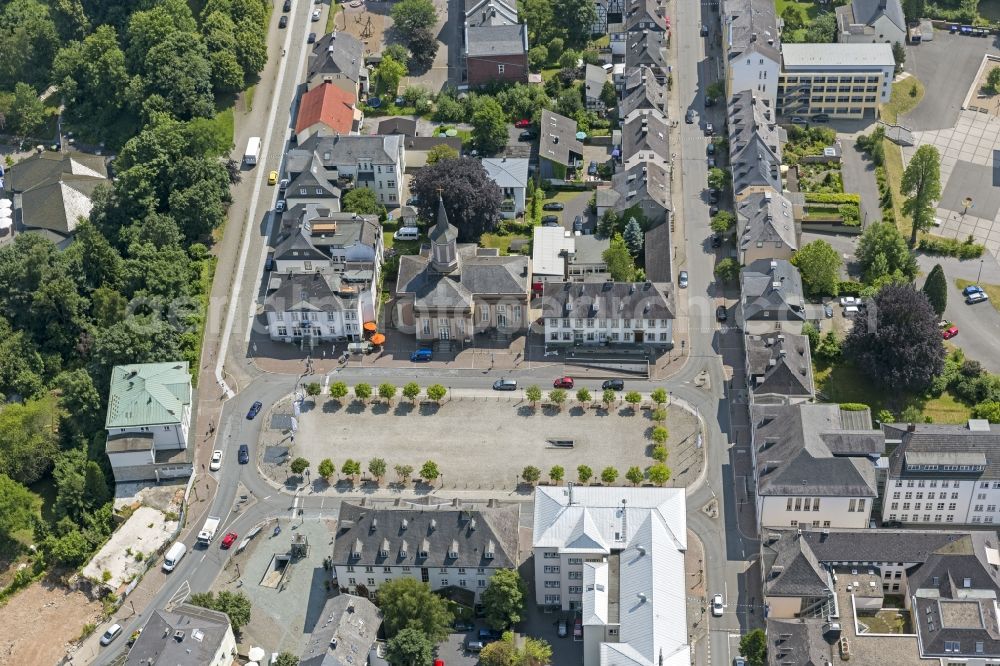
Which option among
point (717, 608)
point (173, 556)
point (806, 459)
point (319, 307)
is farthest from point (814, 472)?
point (173, 556)

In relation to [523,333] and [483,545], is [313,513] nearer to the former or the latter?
[483,545]

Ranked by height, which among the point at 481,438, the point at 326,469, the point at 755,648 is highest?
the point at 326,469

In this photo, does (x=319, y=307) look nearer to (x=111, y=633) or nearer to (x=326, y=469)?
(x=326, y=469)

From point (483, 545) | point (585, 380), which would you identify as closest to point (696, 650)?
point (483, 545)

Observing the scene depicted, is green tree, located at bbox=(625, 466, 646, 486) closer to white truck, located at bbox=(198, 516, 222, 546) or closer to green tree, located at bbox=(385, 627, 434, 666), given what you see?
green tree, located at bbox=(385, 627, 434, 666)

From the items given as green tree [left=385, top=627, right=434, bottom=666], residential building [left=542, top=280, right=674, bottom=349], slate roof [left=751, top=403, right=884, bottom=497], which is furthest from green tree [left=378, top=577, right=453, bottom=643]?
residential building [left=542, top=280, right=674, bottom=349]

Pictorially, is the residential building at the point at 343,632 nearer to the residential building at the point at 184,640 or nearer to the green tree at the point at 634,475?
the residential building at the point at 184,640
